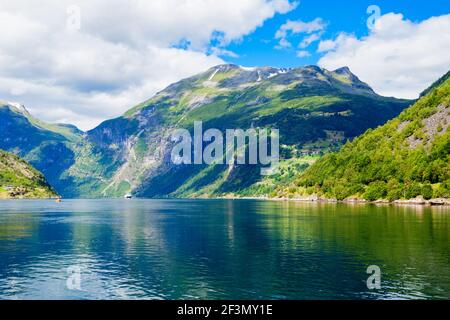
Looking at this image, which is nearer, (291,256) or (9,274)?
(9,274)

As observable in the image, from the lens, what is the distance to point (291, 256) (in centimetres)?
8900

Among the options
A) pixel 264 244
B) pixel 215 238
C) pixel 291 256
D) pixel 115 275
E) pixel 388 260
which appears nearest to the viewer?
pixel 115 275

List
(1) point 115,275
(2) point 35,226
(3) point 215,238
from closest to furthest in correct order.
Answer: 1. (1) point 115,275
2. (3) point 215,238
3. (2) point 35,226

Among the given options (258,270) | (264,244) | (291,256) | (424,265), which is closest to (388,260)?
(424,265)

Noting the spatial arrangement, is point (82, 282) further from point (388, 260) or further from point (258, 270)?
point (388, 260)
